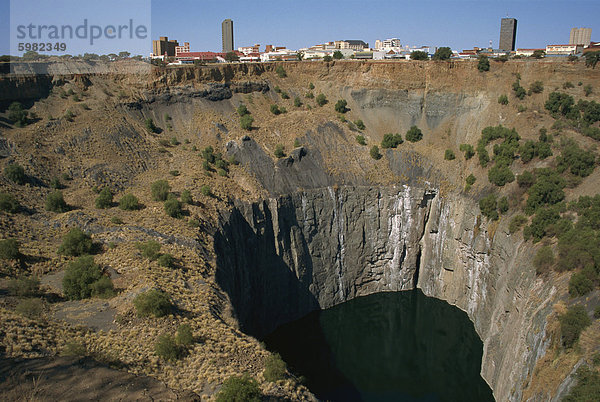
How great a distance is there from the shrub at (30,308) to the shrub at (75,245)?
5727mm

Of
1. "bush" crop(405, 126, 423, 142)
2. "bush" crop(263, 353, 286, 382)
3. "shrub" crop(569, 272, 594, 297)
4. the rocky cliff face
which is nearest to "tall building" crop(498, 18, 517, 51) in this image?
"bush" crop(405, 126, 423, 142)

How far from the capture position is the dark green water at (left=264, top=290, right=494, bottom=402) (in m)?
34.2

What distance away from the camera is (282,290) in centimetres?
4228

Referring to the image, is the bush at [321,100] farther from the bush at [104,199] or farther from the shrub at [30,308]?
the shrub at [30,308]

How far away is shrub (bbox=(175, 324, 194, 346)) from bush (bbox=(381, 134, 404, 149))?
35432 millimetres

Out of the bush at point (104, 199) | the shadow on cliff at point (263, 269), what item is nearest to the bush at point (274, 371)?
the shadow on cliff at point (263, 269)

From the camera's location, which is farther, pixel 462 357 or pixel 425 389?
pixel 462 357

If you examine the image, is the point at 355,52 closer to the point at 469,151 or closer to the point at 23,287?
the point at 469,151

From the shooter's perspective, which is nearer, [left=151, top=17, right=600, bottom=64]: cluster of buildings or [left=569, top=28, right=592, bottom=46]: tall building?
[left=151, top=17, right=600, bottom=64]: cluster of buildings

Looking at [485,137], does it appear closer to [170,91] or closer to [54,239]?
[170,91]

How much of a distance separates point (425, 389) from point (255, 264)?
16.9m

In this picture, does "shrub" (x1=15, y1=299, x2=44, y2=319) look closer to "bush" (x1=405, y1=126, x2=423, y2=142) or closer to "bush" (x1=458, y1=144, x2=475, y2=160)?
"bush" (x1=458, y1=144, x2=475, y2=160)

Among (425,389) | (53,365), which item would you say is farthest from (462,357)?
(53,365)

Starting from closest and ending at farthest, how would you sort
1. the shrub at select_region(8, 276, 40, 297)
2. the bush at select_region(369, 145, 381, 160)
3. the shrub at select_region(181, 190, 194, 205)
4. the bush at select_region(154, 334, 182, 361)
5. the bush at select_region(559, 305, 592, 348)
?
1. the bush at select_region(154, 334, 182, 361)
2. the shrub at select_region(8, 276, 40, 297)
3. the bush at select_region(559, 305, 592, 348)
4. the shrub at select_region(181, 190, 194, 205)
5. the bush at select_region(369, 145, 381, 160)
